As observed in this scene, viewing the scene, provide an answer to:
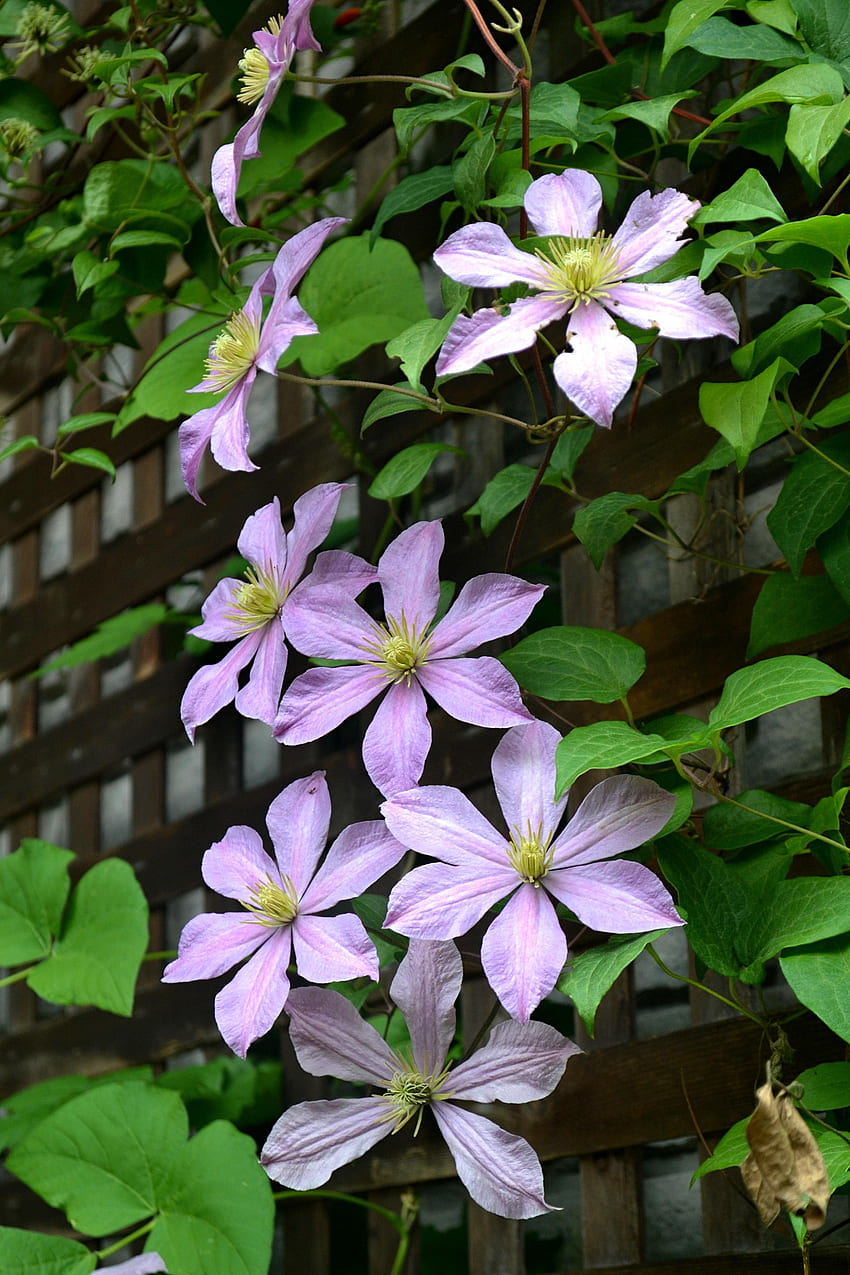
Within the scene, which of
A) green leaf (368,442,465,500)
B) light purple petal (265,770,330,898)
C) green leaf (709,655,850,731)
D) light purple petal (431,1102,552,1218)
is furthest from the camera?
green leaf (368,442,465,500)

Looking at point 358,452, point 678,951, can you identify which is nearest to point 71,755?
point 358,452

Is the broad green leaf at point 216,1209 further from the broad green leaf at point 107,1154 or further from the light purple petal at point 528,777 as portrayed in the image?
the light purple petal at point 528,777

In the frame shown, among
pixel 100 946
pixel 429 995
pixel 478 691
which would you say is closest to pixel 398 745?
pixel 478 691

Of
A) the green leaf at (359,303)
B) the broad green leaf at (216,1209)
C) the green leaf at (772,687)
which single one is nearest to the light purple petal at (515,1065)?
the green leaf at (772,687)

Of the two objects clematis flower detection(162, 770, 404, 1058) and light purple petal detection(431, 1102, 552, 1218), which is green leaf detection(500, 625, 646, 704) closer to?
clematis flower detection(162, 770, 404, 1058)

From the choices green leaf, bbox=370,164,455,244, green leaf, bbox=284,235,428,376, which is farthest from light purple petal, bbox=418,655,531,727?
green leaf, bbox=284,235,428,376

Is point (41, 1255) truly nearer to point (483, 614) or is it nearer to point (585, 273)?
point (483, 614)
